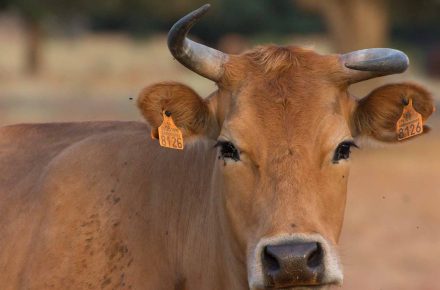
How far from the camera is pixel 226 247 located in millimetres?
6527

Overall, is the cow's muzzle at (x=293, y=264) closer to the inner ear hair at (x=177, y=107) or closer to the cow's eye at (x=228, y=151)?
the cow's eye at (x=228, y=151)

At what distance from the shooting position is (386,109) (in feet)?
22.1

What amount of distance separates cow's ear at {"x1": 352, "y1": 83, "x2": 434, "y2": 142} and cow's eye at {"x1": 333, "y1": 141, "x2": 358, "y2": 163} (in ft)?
1.50

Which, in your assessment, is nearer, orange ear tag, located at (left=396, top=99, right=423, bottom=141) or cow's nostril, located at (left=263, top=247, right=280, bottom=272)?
cow's nostril, located at (left=263, top=247, right=280, bottom=272)

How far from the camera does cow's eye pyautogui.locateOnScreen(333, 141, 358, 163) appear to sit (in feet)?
20.3

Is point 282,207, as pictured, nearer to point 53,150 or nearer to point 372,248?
point 53,150

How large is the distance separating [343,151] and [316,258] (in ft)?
2.59

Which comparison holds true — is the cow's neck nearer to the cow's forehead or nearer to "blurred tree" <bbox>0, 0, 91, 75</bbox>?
the cow's forehead

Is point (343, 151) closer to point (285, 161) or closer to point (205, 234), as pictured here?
point (285, 161)

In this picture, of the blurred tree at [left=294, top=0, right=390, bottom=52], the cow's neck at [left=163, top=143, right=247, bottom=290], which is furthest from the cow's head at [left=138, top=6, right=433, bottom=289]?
the blurred tree at [left=294, top=0, right=390, bottom=52]

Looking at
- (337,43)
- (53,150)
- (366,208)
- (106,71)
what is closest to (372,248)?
(366,208)

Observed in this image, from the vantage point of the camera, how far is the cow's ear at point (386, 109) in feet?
21.8

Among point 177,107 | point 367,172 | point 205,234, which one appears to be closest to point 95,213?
point 205,234

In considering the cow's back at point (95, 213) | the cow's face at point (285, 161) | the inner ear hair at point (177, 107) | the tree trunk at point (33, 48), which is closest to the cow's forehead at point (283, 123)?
the cow's face at point (285, 161)
